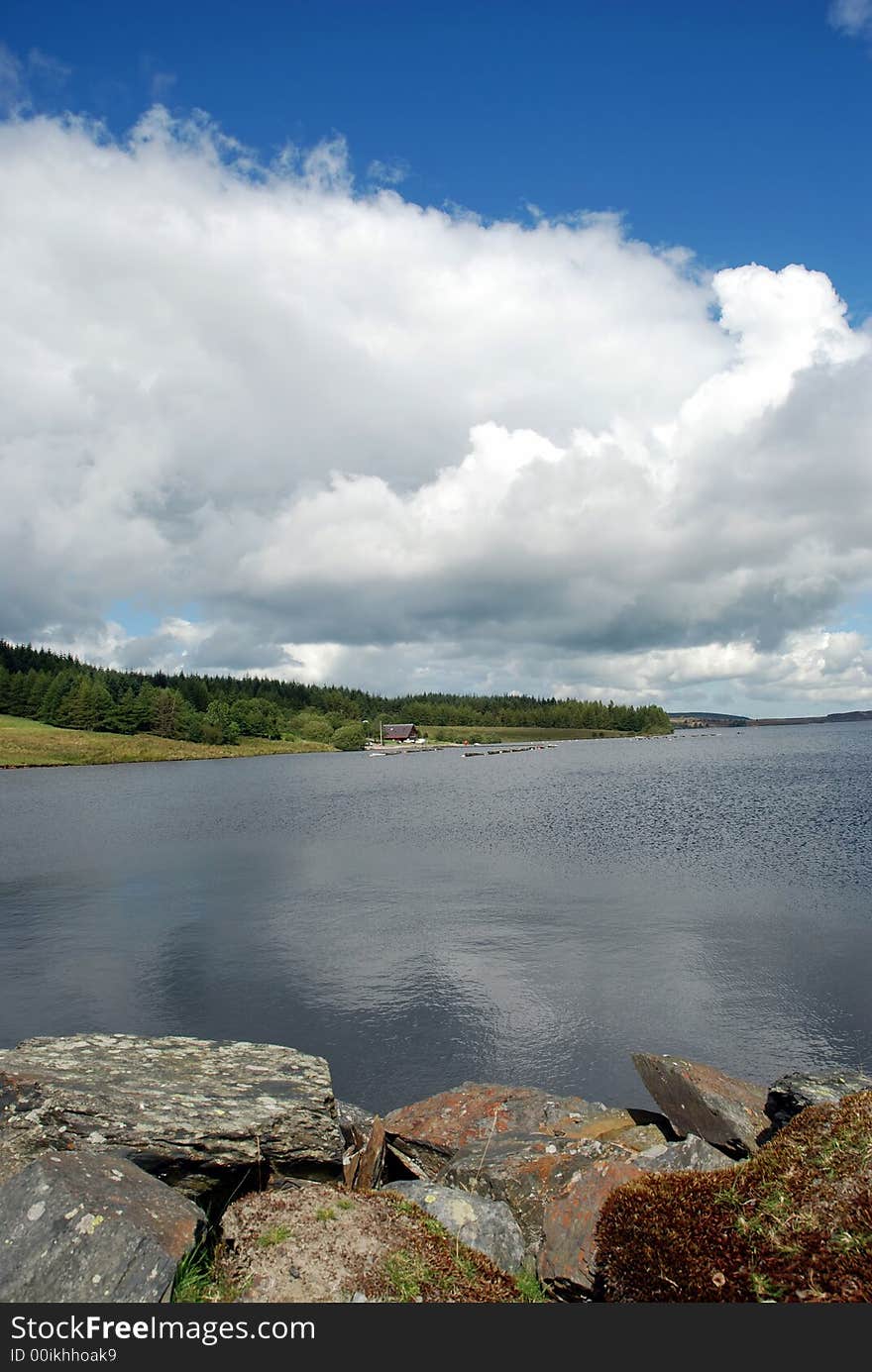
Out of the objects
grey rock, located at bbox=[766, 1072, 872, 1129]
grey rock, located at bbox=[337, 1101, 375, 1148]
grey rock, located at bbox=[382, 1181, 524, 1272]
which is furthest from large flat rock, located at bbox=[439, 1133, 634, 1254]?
grey rock, located at bbox=[766, 1072, 872, 1129]

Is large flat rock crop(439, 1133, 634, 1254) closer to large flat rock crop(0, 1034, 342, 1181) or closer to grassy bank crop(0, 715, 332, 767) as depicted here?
large flat rock crop(0, 1034, 342, 1181)

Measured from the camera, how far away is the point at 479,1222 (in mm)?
7477

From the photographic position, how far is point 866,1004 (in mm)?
21422

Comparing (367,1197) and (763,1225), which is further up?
(763,1225)

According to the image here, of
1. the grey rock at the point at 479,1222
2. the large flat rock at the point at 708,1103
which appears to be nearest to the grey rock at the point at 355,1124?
the grey rock at the point at 479,1222

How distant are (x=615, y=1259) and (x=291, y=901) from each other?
31614 millimetres

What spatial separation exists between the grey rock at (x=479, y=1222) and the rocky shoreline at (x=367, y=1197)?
2 cm

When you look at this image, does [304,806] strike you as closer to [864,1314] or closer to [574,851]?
[574,851]

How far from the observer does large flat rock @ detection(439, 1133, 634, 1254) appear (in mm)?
8492

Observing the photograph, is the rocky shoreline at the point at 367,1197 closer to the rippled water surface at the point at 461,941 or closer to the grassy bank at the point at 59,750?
the rippled water surface at the point at 461,941

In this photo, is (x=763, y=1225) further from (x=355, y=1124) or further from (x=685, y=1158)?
(x=355, y=1124)

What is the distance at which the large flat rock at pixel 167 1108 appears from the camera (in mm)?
8133

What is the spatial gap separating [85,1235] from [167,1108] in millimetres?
3051

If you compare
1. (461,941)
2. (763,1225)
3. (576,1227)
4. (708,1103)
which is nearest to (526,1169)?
(576,1227)
